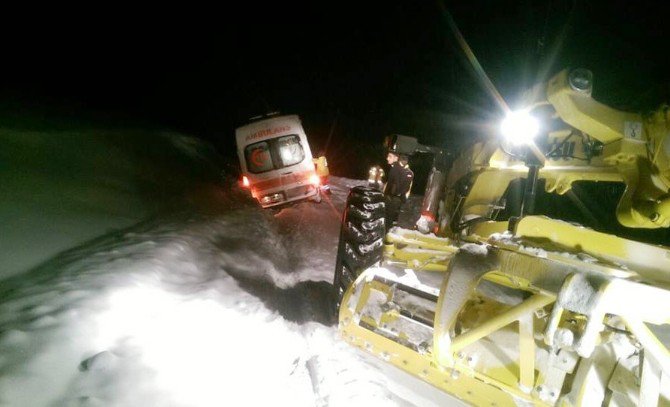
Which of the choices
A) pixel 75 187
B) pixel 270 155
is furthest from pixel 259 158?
pixel 75 187

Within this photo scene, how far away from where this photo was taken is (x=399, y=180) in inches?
258

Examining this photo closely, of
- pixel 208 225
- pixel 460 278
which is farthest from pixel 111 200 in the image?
pixel 460 278

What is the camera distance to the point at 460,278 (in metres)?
2.50

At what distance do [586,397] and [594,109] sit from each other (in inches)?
77.2

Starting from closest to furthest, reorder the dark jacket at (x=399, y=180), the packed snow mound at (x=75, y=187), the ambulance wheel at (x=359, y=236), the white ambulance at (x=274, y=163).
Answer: the ambulance wheel at (x=359, y=236) < the packed snow mound at (x=75, y=187) < the dark jacket at (x=399, y=180) < the white ambulance at (x=274, y=163)

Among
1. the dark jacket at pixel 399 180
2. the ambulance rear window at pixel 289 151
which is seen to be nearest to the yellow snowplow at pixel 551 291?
the dark jacket at pixel 399 180

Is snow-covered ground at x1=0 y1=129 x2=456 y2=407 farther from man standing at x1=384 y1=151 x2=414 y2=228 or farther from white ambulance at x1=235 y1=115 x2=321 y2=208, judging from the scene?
white ambulance at x1=235 y1=115 x2=321 y2=208

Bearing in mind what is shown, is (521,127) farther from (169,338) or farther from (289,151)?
(289,151)

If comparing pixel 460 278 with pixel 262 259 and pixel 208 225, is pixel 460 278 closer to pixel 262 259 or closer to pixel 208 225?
pixel 262 259

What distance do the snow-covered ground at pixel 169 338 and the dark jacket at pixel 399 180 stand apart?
2.39 metres

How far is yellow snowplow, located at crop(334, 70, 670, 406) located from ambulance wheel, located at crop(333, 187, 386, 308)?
415 millimetres

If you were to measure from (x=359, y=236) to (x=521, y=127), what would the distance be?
1953mm

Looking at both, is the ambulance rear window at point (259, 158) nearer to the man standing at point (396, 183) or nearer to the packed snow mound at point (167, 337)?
the man standing at point (396, 183)

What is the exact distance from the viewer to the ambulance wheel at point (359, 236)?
13.8 ft
